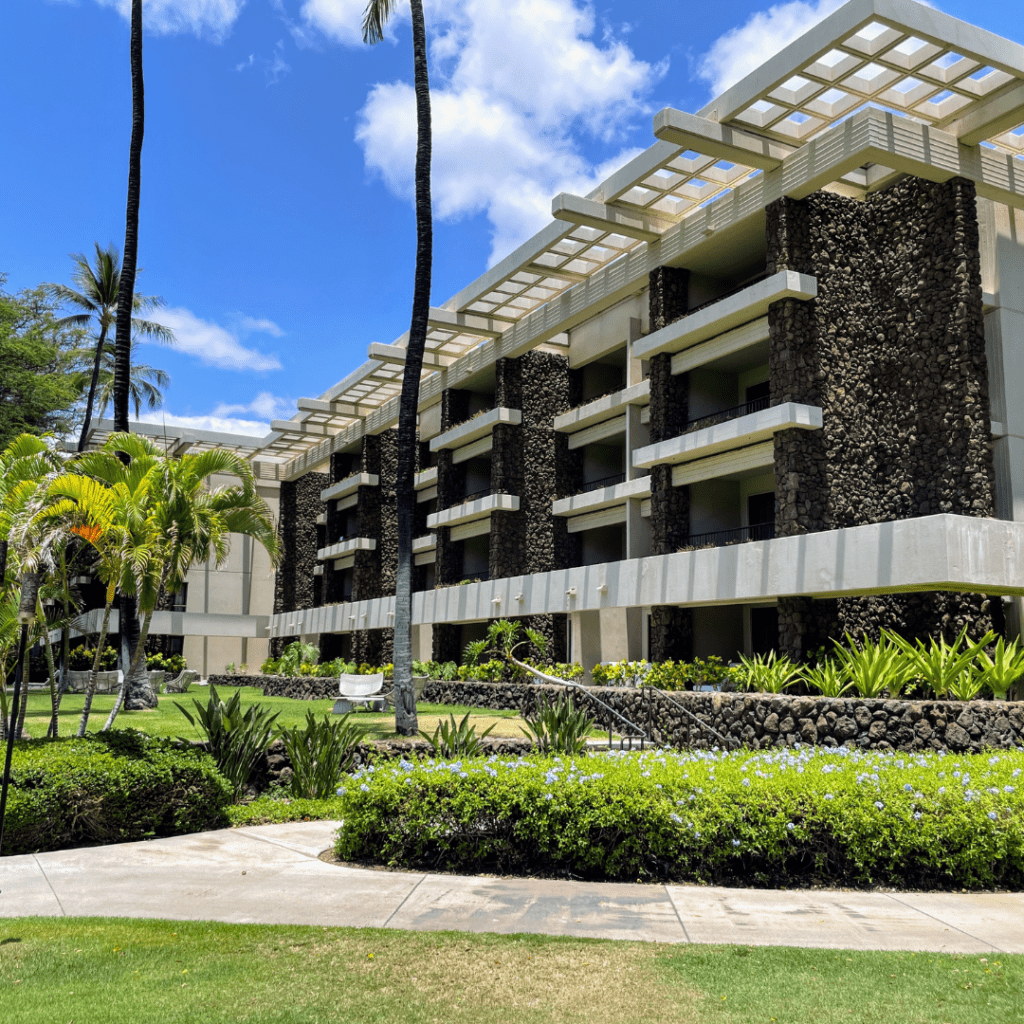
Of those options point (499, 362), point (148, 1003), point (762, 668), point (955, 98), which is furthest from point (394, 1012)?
point (499, 362)

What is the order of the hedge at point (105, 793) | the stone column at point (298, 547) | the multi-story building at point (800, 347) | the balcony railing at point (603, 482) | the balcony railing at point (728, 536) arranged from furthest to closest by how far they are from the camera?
1. the stone column at point (298, 547)
2. the balcony railing at point (603, 482)
3. the balcony railing at point (728, 536)
4. the multi-story building at point (800, 347)
5. the hedge at point (105, 793)

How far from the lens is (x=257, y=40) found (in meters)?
18.9

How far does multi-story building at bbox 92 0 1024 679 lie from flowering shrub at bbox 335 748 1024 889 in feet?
32.5

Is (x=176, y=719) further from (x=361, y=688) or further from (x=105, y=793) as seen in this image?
(x=105, y=793)

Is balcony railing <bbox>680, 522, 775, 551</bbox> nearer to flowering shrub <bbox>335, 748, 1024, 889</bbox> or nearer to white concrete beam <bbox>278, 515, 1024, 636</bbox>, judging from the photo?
white concrete beam <bbox>278, 515, 1024, 636</bbox>

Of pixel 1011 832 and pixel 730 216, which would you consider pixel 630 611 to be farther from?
pixel 1011 832

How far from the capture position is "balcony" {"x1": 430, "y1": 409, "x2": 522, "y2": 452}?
33.1 meters

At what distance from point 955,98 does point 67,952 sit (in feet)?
69.3

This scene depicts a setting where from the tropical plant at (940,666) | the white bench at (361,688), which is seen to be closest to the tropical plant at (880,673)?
the tropical plant at (940,666)

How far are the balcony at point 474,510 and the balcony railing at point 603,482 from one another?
243 centimetres

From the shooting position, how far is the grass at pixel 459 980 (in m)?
4.38

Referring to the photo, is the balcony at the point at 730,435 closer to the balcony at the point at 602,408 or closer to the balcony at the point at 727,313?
the balcony at the point at 602,408

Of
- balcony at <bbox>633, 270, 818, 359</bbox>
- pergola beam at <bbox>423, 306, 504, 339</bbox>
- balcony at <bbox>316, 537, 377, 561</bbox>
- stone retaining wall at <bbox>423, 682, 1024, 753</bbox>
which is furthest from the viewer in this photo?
balcony at <bbox>316, 537, 377, 561</bbox>

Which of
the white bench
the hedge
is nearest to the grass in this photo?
Result: the hedge
